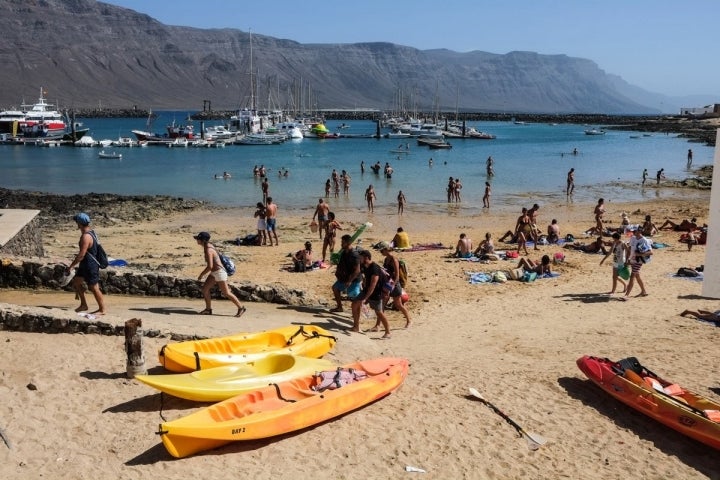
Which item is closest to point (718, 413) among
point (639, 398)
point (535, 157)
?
point (639, 398)

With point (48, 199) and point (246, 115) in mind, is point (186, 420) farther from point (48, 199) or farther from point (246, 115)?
point (246, 115)

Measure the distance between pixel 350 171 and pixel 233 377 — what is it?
3758 cm

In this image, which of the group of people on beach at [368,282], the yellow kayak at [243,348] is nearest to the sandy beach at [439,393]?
the yellow kayak at [243,348]

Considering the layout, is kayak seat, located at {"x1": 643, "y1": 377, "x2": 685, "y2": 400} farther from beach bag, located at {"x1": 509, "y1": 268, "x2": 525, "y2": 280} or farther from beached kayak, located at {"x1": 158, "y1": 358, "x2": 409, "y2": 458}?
beach bag, located at {"x1": 509, "y1": 268, "x2": 525, "y2": 280}

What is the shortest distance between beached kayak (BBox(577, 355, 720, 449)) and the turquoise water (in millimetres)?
21038

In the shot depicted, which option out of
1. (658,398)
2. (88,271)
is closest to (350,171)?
(88,271)

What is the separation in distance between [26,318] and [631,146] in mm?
71269

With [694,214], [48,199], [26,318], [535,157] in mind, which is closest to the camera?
[26,318]

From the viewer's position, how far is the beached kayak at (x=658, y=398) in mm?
7027

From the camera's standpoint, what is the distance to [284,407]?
684 cm

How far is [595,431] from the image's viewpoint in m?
7.38

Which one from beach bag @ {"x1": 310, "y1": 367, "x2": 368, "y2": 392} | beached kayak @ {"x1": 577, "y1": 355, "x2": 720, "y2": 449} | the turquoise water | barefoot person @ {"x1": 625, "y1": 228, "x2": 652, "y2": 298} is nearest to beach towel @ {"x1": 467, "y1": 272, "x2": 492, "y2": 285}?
barefoot person @ {"x1": 625, "y1": 228, "x2": 652, "y2": 298}

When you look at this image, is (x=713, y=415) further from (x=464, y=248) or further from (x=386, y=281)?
(x=464, y=248)

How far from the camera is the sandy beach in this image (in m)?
6.45
